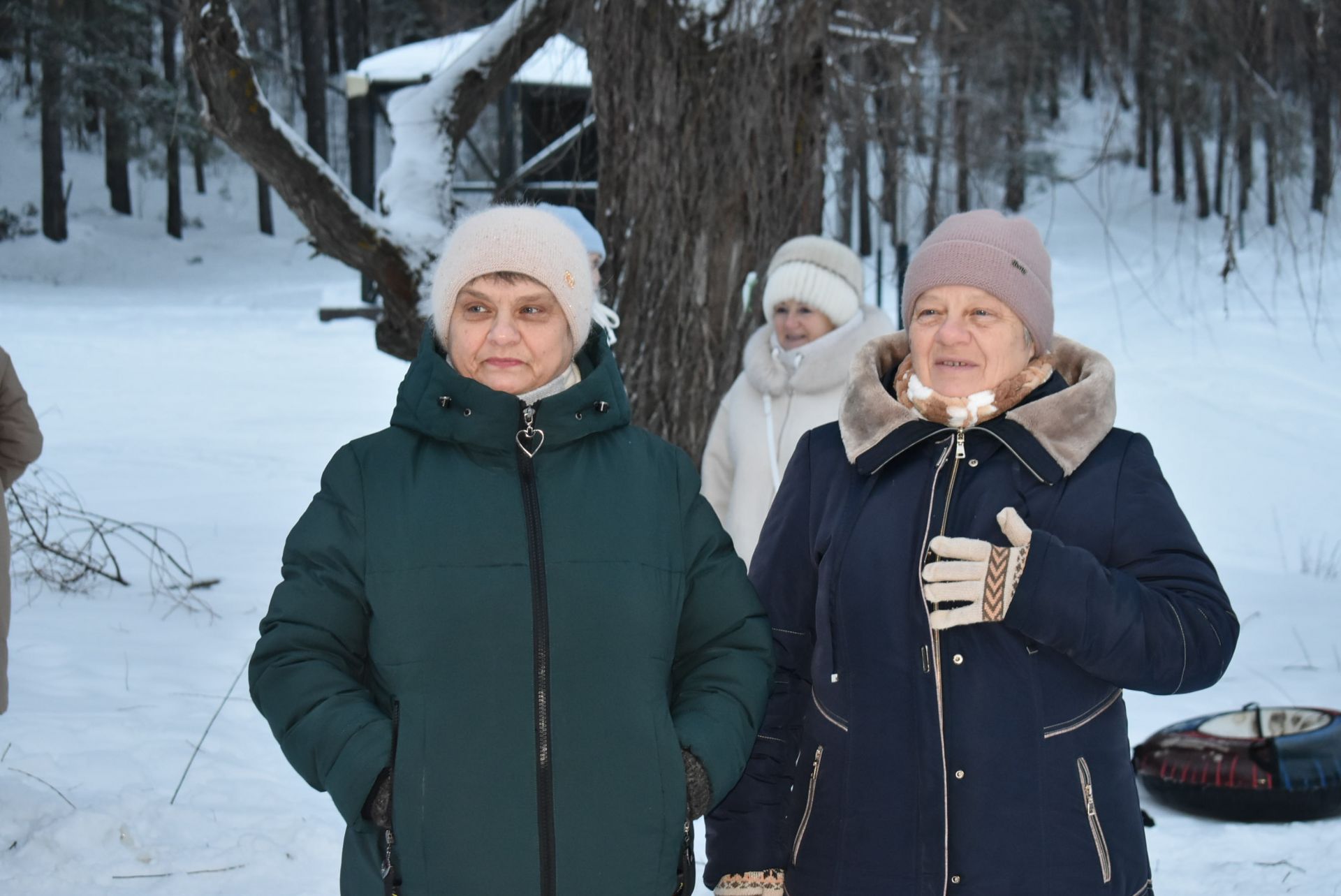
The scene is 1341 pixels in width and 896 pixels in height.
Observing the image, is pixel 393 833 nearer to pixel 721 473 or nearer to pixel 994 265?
pixel 994 265

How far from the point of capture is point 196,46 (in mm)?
5215

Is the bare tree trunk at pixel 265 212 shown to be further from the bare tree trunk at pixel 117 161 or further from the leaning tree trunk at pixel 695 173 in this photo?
the leaning tree trunk at pixel 695 173

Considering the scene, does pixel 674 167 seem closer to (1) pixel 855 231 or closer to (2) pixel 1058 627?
(2) pixel 1058 627

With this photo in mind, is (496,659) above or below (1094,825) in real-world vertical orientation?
above

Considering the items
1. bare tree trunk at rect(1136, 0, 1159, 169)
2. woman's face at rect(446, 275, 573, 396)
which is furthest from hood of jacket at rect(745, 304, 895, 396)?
woman's face at rect(446, 275, 573, 396)

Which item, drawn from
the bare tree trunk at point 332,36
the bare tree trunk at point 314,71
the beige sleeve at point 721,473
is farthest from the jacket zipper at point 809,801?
the bare tree trunk at point 332,36

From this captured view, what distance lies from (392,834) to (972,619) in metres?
0.86

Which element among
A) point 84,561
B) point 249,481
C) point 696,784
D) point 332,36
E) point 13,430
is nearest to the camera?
point 696,784

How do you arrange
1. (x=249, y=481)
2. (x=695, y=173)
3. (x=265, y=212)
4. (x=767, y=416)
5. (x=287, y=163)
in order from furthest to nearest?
(x=265, y=212)
(x=249, y=481)
(x=287, y=163)
(x=695, y=173)
(x=767, y=416)

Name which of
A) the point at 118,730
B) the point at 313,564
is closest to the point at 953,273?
the point at 313,564

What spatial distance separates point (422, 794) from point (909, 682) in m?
0.73

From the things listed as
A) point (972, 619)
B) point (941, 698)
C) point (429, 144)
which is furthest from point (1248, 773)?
point (429, 144)

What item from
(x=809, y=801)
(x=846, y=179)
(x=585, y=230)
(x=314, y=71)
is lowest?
(x=809, y=801)

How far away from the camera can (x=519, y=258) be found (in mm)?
2080
